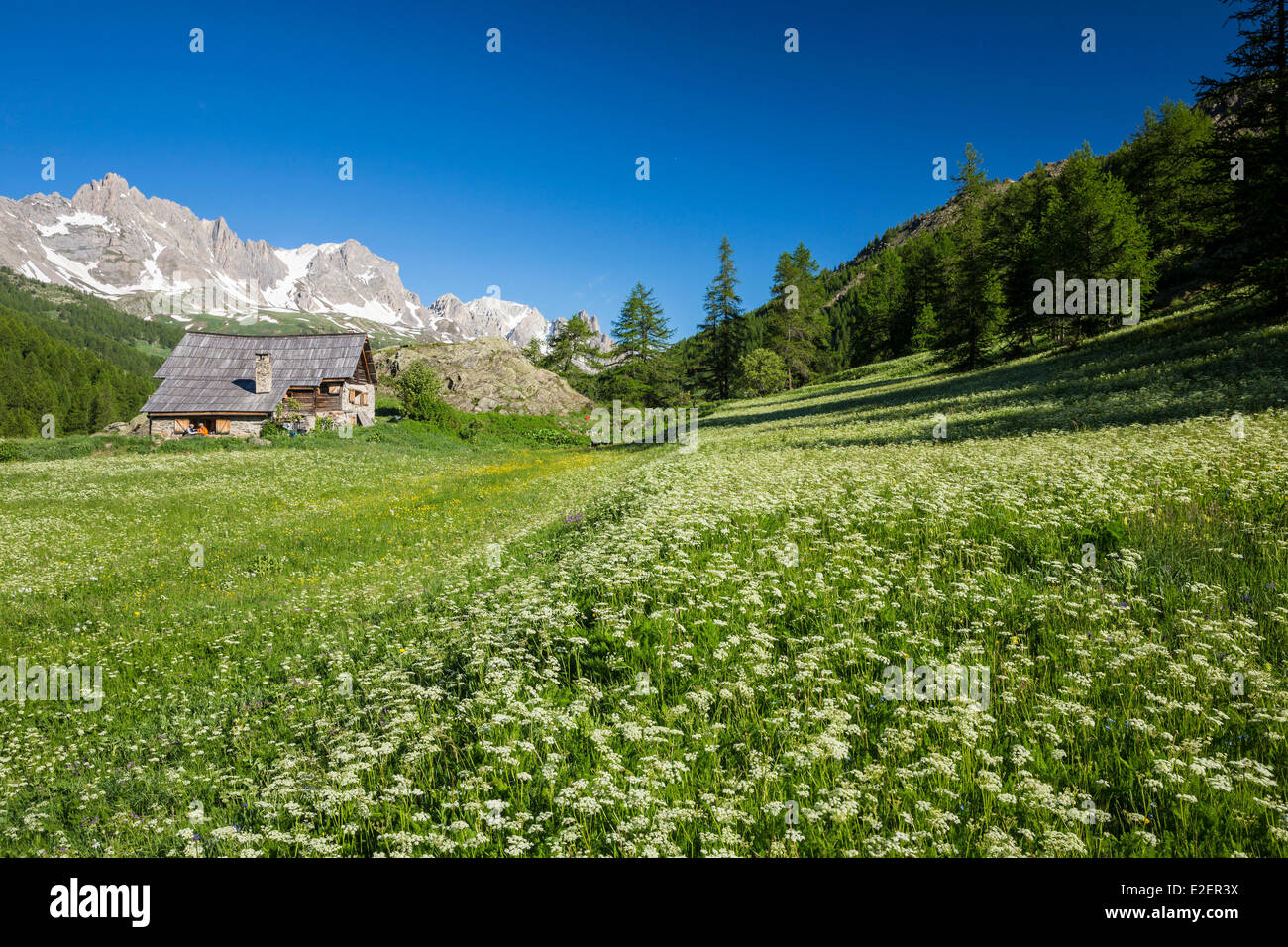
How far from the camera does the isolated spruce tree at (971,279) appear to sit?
43875 millimetres

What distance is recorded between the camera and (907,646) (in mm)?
5301

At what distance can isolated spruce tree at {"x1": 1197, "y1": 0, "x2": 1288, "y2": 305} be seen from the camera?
22.8 m

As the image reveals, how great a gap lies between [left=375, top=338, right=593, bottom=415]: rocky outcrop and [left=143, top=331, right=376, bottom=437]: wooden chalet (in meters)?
12.2

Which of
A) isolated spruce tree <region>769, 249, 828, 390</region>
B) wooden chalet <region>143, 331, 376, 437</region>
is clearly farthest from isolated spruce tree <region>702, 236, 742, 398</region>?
wooden chalet <region>143, 331, 376, 437</region>

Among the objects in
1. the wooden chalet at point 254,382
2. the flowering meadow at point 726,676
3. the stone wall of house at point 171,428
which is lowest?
the flowering meadow at point 726,676

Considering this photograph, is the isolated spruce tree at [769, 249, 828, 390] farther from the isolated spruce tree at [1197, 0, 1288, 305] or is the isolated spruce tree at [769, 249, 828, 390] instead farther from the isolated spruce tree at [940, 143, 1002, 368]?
the isolated spruce tree at [1197, 0, 1288, 305]

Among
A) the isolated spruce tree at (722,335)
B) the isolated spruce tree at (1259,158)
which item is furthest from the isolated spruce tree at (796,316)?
the isolated spruce tree at (1259,158)

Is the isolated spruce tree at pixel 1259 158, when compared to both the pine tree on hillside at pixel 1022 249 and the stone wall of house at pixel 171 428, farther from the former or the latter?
the stone wall of house at pixel 171 428

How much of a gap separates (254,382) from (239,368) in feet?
8.64

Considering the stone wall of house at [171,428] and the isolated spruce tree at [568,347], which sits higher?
the isolated spruce tree at [568,347]

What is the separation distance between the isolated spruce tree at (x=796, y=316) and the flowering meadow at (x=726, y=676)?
203ft

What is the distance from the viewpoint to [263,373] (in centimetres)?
4516
